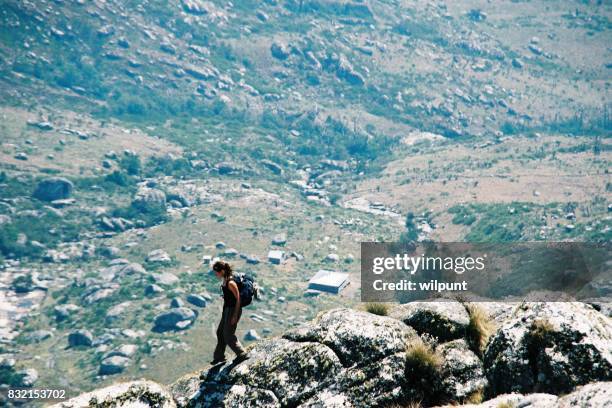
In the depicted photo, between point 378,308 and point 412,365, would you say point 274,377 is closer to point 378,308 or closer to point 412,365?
point 412,365

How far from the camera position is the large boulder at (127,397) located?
1739 cm

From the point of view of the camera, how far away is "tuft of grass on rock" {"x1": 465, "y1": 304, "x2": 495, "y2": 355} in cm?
1908

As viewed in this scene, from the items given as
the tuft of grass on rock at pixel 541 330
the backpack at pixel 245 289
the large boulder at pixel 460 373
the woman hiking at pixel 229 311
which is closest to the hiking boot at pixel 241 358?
the woman hiking at pixel 229 311

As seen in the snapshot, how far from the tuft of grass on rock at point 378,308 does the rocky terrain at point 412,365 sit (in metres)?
0.75

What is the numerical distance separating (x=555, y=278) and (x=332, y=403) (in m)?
11.4

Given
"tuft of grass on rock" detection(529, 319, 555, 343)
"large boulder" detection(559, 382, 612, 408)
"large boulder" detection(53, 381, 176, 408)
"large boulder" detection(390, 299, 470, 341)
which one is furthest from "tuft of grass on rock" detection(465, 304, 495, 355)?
"large boulder" detection(53, 381, 176, 408)

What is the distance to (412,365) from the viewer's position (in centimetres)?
1794

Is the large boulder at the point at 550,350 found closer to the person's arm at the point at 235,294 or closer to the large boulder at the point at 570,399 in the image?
the large boulder at the point at 570,399

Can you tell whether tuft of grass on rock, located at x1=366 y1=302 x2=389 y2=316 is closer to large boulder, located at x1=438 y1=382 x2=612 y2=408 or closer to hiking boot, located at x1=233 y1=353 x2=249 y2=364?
hiking boot, located at x1=233 y1=353 x2=249 y2=364

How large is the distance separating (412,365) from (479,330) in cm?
271

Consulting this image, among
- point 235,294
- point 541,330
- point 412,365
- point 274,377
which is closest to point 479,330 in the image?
point 412,365

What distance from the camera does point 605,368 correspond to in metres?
15.1

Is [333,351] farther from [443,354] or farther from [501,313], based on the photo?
[501,313]

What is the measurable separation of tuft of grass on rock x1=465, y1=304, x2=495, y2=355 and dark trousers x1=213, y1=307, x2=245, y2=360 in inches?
268
